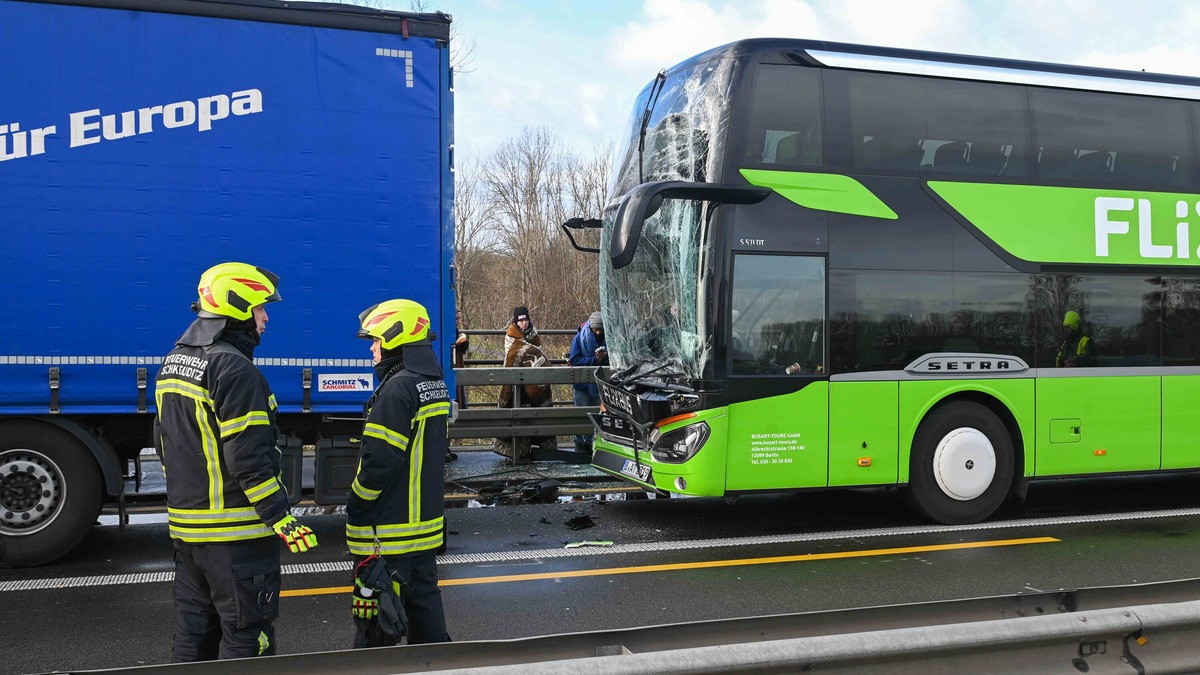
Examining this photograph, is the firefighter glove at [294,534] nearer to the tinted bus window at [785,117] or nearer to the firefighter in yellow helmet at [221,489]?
the firefighter in yellow helmet at [221,489]

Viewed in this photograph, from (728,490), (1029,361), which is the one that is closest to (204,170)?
(728,490)

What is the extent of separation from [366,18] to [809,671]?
5.80 m

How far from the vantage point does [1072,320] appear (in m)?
8.80

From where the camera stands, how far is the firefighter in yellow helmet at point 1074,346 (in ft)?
28.7

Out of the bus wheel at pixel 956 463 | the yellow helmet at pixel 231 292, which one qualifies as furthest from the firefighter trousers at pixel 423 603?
the bus wheel at pixel 956 463

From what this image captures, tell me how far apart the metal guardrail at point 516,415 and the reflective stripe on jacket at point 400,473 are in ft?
21.7

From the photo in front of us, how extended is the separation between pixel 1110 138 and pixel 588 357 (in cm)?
637

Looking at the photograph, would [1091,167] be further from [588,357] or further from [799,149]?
[588,357]

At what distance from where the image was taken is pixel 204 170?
7.05 metres

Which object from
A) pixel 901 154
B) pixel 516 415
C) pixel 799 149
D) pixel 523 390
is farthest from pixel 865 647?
pixel 523 390

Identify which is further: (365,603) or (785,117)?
(785,117)

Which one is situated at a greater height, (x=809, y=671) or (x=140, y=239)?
(x=140, y=239)

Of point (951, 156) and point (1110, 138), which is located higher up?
point (1110, 138)

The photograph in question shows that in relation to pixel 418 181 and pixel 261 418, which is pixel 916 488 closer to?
pixel 418 181
